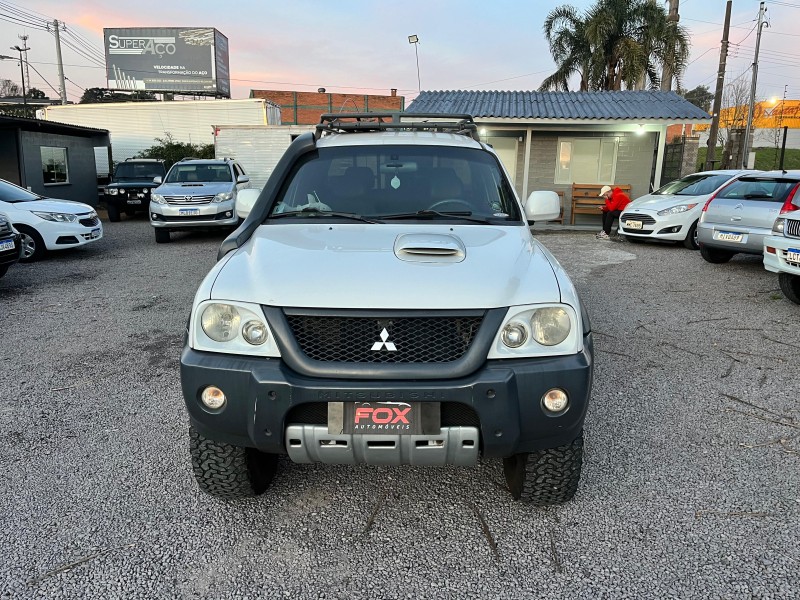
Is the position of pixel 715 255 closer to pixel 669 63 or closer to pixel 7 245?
pixel 7 245

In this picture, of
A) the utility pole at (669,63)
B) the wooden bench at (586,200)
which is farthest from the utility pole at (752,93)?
the wooden bench at (586,200)

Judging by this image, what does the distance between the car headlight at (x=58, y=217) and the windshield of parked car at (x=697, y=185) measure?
1153cm

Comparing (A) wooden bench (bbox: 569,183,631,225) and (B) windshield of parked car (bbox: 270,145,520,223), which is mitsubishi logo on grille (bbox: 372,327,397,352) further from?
(A) wooden bench (bbox: 569,183,631,225)

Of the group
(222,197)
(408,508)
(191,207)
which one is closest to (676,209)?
(222,197)

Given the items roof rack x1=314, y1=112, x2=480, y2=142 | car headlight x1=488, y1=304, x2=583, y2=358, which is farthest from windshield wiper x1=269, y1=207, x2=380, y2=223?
car headlight x1=488, y1=304, x2=583, y2=358

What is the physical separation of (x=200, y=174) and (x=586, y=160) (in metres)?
10.5

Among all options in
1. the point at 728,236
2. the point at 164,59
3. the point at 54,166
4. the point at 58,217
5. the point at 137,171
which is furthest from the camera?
the point at 164,59

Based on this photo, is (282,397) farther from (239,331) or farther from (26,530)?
(26,530)

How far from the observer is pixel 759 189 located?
9.20 m

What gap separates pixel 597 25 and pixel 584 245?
1194 cm

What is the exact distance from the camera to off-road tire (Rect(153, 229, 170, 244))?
40.7 ft

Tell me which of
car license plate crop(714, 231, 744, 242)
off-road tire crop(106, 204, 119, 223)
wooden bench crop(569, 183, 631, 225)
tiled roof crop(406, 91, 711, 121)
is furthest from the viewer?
off-road tire crop(106, 204, 119, 223)

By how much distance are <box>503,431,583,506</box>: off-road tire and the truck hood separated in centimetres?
72

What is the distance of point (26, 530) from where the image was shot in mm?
2639
